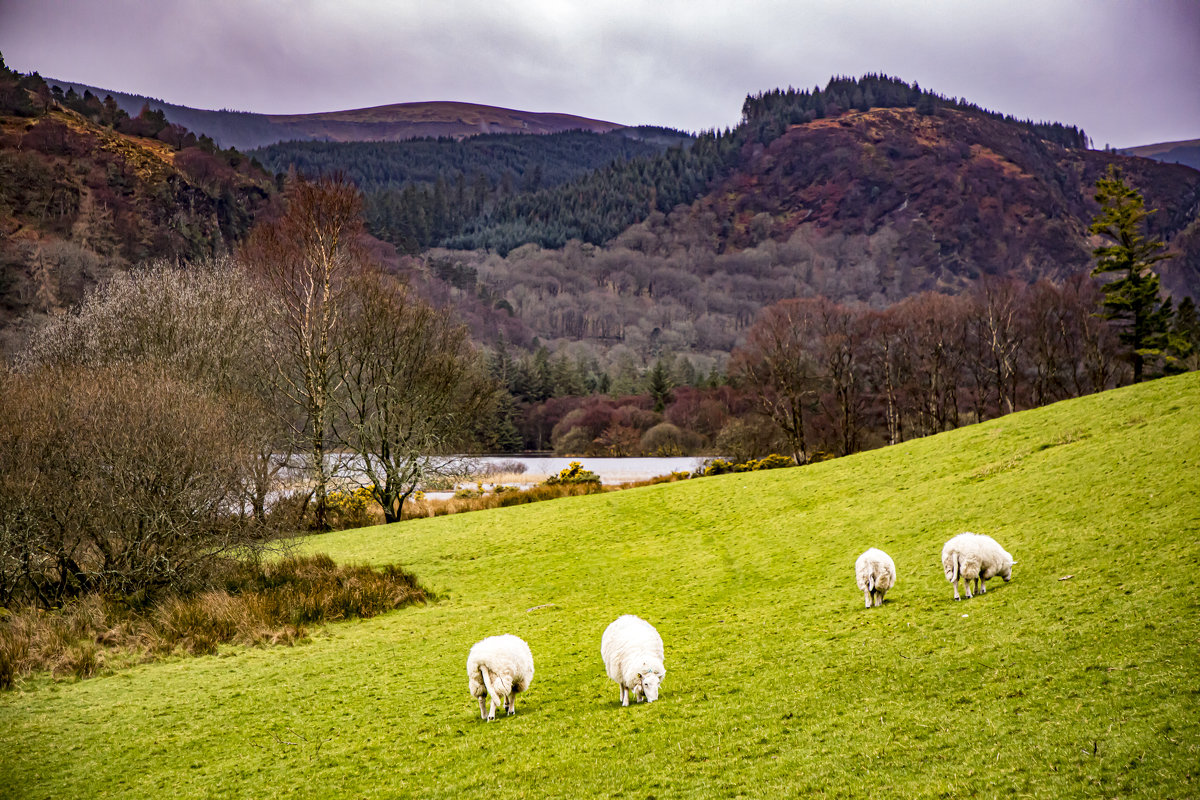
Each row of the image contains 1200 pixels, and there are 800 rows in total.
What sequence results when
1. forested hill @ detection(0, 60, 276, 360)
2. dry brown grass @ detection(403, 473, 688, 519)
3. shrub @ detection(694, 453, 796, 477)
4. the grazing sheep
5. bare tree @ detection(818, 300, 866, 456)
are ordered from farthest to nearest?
forested hill @ detection(0, 60, 276, 360) → bare tree @ detection(818, 300, 866, 456) → shrub @ detection(694, 453, 796, 477) → dry brown grass @ detection(403, 473, 688, 519) → the grazing sheep

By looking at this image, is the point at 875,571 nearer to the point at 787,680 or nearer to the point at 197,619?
the point at 787,680

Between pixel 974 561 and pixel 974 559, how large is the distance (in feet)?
0.13

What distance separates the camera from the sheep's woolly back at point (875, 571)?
15.4m

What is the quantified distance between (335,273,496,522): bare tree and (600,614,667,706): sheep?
94.6 ft

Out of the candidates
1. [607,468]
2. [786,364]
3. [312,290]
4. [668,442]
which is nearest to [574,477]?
[312,290]

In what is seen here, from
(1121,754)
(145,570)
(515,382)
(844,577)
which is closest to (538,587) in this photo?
(844,577)

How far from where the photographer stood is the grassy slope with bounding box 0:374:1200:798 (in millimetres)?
8133

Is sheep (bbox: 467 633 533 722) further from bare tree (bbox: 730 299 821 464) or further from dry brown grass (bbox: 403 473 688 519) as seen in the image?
bare tree (bbox: 730 299 821 464)

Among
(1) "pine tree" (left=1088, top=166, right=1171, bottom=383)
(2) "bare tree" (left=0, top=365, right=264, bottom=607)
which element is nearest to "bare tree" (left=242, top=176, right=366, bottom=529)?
(2) "bare tree" (left=0, top=365, right=264, bottom=607)

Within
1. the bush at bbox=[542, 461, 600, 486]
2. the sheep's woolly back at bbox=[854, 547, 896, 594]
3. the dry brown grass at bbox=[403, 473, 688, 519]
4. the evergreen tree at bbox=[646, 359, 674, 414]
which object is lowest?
the sheep's woolly back at bbox=[854, 547, 896, 594]

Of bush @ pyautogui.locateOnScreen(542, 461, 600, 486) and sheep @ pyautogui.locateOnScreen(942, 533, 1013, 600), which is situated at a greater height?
bush @ pyautogui.locateOnScreen(542, 461, 600, 486)

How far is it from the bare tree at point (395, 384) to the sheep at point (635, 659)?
28847 millimetres

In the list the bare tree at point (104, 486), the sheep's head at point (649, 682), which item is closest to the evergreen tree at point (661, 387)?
the bare tree at point (104, 486)

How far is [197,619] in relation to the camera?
19.5 meters
